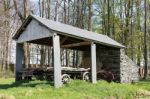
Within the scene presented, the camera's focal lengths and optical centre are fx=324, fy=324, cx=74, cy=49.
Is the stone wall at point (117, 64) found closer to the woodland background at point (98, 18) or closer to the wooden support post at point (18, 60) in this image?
the wooden support post at point (18, 60)

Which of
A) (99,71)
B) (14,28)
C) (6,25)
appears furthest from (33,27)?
(14,28)

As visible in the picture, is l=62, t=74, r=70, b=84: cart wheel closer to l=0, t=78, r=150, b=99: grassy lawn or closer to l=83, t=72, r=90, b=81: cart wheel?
l=0, t=78, r=150, b=99: grassy lawn

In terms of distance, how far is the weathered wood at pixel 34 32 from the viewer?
18391 mm

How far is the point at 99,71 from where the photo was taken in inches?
898

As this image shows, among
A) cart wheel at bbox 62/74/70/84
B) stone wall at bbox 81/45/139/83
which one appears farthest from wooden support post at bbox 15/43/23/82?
stone wall at bbox 81/45/139/83

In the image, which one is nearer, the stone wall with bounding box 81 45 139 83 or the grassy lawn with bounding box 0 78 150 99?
the grassy lawn with bounding box 0 78 150 99

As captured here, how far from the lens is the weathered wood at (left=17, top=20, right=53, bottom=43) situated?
1839cm

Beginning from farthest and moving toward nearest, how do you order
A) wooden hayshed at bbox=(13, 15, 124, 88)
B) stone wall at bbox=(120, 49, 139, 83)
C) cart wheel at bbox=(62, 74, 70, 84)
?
stone wall at bbox=(120, 49, 139, 83) < cart wheel at bbox=(62, 74, 70, 84) < wooden hayshed at bbox=(13, 15, 124, 88)

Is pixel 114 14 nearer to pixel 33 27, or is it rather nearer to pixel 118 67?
pixel 118 67

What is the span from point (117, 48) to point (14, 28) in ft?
74.1

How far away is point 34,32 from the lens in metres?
19.3

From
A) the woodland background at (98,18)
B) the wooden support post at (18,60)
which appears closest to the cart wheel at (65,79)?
the wooden support post at (18,60)

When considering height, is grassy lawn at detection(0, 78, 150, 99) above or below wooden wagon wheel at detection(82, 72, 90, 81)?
below

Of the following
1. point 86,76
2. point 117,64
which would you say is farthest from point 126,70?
point 86,76
